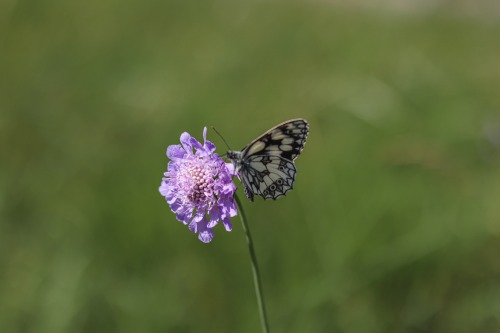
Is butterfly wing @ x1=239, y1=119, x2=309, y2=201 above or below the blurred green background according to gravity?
below

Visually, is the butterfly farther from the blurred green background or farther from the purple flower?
the blurred green background

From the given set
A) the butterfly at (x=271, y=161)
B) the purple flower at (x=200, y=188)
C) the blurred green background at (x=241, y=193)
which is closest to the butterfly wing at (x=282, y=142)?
the butterfly at (x=271, y=161)

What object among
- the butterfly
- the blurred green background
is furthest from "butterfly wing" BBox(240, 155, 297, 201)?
the blurred green background

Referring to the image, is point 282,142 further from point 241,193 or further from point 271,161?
point 241,193

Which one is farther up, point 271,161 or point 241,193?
point 241,193

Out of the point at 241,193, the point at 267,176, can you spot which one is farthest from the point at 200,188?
the point at 241,193
